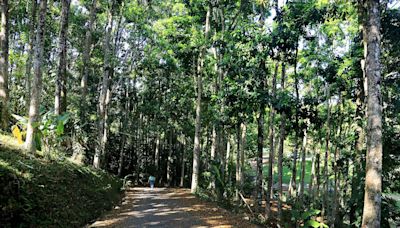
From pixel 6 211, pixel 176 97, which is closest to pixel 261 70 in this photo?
pixel 6 211

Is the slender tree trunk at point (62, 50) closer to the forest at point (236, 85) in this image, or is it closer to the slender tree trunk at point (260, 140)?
the forest at point (236, 85)

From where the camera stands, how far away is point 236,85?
41.4 ft

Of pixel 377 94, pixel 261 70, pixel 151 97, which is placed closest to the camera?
pixel 377 94

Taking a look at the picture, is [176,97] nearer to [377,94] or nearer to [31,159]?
[31,159]

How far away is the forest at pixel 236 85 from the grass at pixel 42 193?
87 mm

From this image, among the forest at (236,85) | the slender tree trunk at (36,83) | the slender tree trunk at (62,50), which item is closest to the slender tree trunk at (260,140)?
the forest at (236,85)

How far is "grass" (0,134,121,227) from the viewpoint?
6.18 m

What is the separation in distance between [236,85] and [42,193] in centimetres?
784

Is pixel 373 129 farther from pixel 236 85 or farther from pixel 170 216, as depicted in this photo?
pixel 170 216

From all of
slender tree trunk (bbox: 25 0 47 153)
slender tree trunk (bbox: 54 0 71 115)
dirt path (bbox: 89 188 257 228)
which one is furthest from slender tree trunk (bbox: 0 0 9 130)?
dirt path (bbox: 89 188 257 228)

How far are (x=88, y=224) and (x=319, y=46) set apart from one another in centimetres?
1531

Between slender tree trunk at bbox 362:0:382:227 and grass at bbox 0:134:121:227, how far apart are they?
703 cm

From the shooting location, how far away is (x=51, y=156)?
33.1ft

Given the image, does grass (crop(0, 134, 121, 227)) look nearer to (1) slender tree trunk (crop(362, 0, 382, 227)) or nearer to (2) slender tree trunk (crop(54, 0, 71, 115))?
(2) slender tree trunk (crop(54, 0, 71, 115))
